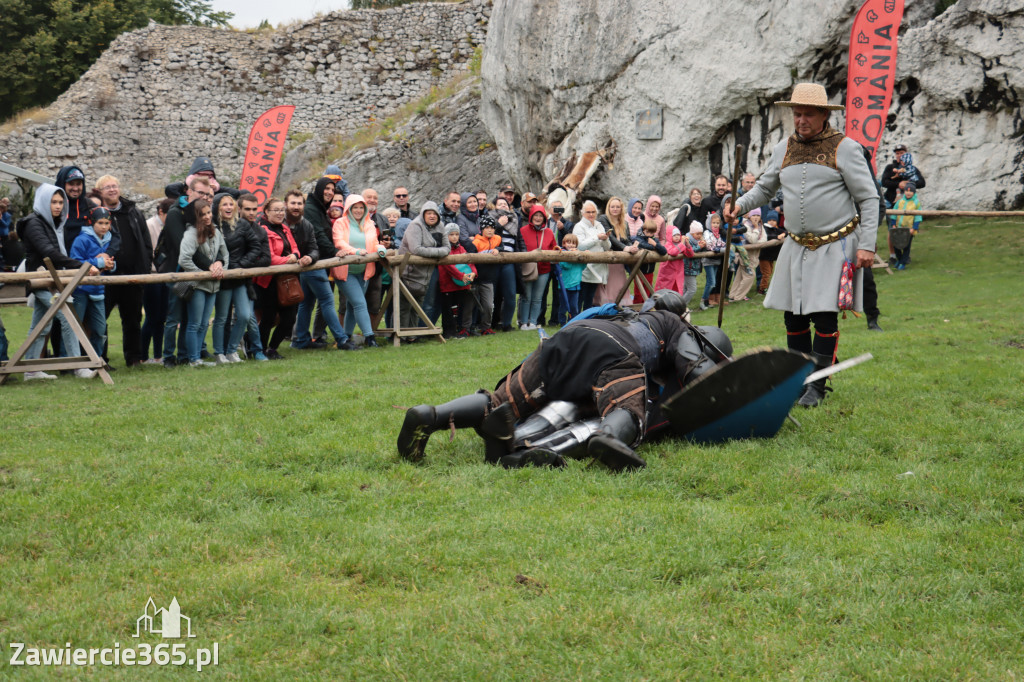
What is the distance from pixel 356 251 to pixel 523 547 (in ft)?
25.4

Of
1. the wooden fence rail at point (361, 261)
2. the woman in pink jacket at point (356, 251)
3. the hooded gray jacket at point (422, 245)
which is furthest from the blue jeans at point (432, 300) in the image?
the woman in pink jacket at point (356, 251)

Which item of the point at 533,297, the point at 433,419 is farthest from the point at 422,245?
the point at 433,419

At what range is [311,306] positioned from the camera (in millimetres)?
11125

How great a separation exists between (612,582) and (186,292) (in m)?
7.15

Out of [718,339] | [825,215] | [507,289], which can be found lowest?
[507,289]

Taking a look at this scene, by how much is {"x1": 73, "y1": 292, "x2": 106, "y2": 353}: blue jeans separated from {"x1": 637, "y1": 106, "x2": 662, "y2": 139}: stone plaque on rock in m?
12.7

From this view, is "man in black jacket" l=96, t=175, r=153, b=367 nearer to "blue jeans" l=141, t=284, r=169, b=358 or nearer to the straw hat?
"blue jeans" l=141, t=284, r=169, b=358

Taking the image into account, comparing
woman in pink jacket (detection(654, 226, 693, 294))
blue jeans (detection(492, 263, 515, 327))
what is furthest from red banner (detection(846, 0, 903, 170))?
blue jeans (detection(492, 263, 515, 327))

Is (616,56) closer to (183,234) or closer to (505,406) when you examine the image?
(183,234)

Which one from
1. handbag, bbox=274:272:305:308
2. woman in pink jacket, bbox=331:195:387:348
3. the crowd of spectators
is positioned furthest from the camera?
woman in pink jacket, bbox=331:195:387:348

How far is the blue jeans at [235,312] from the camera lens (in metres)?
9.64

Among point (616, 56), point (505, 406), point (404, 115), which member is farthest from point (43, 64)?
point (505, 406)

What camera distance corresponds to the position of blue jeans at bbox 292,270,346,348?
10.5m

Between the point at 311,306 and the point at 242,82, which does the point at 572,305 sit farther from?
the point at 242,82
